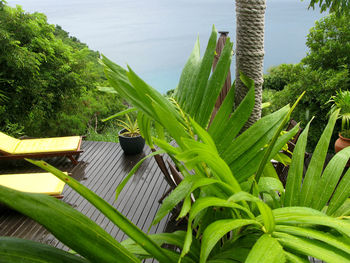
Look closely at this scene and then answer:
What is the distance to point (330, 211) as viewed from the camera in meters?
0.70

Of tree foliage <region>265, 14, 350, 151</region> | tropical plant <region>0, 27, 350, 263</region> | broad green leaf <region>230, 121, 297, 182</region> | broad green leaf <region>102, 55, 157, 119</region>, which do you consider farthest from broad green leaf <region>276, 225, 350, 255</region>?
tree foliage <region>265, 14, 350, 151</region>

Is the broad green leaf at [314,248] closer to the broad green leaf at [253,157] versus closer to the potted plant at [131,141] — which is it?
the broad green leaf at [253,157]

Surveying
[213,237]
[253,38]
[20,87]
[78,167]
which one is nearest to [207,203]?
[213,237]

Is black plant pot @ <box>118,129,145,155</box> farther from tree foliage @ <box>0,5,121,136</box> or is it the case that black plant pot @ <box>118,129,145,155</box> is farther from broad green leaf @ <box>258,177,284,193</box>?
broad green leaf @ <box>258,177,284,193</box>

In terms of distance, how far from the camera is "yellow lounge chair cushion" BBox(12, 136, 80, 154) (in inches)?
154

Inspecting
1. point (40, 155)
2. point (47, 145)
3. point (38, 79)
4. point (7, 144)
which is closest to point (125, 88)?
point (40, 155)

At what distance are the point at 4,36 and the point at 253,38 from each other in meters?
4.58

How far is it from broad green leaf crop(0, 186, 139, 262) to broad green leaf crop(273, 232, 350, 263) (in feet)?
1.01

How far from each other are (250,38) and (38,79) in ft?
16.3

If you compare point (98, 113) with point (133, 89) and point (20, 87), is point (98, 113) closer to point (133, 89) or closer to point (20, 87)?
point (20, 87)

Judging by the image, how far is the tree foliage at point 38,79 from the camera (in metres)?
4.75

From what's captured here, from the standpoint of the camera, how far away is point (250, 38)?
44.4 inches

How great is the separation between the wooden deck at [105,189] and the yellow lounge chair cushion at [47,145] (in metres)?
0.31

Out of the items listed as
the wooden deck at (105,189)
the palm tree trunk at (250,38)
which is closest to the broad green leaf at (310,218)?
the palm tree trunk at (250,38)
